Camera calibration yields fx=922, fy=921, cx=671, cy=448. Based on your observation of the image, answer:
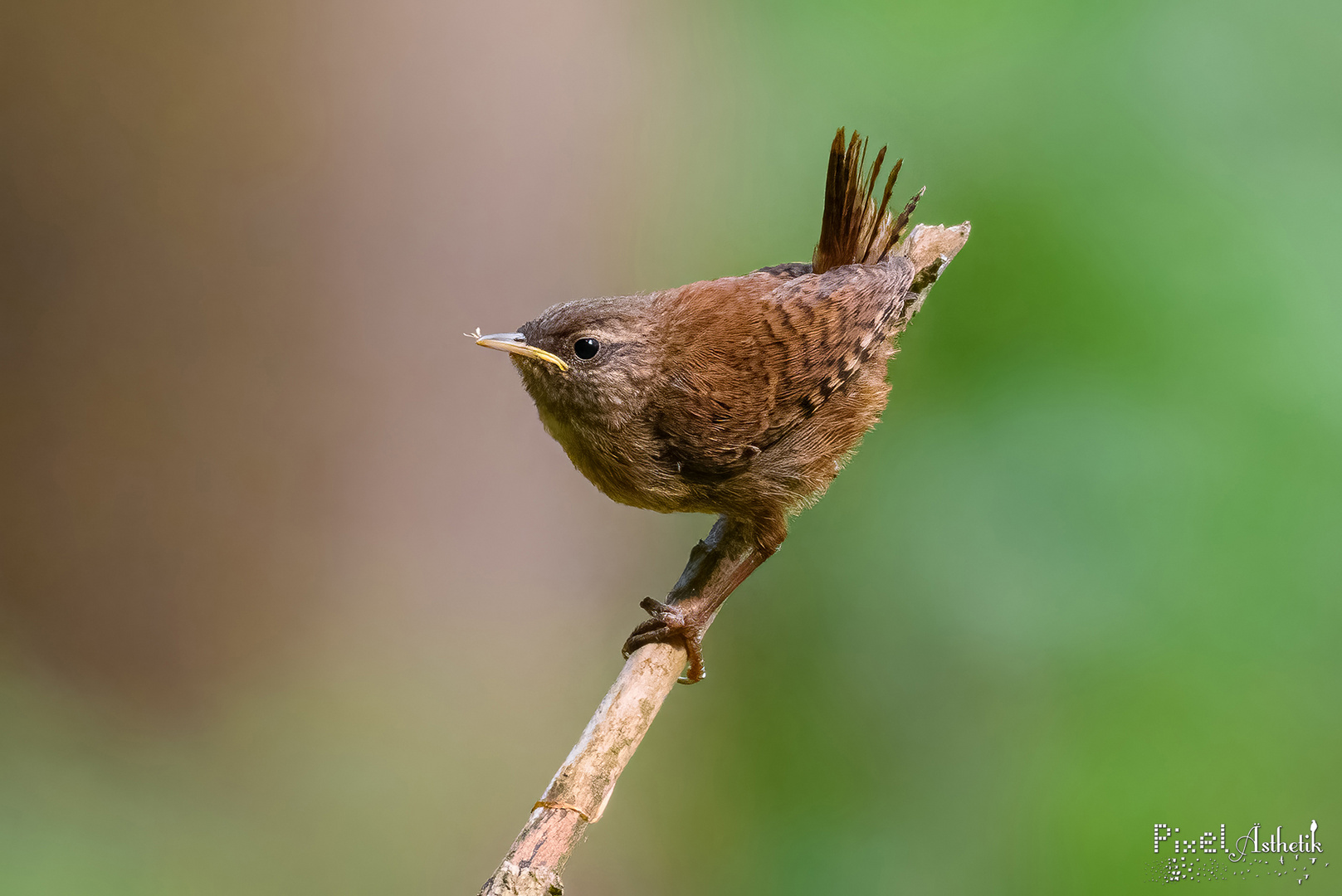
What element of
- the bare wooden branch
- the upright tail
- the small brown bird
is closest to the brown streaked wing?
the small brown bird

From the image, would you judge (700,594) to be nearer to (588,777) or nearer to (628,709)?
(628,709)

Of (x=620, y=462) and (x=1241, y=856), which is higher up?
(x=1241, y=856)

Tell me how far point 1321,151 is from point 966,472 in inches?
51.7

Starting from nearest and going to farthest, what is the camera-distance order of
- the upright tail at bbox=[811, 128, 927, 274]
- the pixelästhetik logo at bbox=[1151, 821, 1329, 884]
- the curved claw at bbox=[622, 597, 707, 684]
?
the curved claw at bbox=[622, 597, 707, 684]
the upright tail at bbox=[811, 128, 927, 274]
the pixelästhetik logo at bbox=[1151, 821, 1329, 884]

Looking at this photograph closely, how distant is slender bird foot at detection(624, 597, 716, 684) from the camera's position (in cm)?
195

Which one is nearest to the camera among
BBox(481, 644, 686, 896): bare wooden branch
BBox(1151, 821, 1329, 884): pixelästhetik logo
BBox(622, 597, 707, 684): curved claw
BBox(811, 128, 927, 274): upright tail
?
BBox(481, 644, 686, 896): bare wooden branch

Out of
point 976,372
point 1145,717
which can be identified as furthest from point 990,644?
point 976,372

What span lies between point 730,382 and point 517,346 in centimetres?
45

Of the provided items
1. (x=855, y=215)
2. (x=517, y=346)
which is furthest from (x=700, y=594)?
(x=855, y=215)

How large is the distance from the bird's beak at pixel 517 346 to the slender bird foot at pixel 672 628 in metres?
0.62

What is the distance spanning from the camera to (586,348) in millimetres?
1649

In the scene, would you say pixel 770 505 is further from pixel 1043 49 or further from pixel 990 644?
pixel 1043 49

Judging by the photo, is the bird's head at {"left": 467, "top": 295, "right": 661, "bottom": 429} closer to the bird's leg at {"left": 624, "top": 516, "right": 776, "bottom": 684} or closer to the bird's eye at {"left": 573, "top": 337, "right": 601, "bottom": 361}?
the bird's eye at {"left": 573, "top": 337, "right": 601, "bottom": 361}

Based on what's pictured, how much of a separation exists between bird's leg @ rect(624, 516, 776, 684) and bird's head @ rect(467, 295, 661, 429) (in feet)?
1.60
